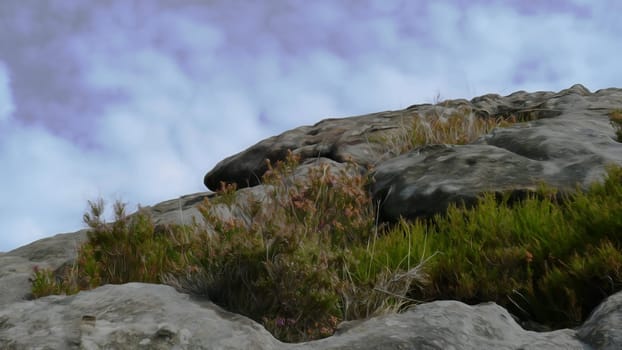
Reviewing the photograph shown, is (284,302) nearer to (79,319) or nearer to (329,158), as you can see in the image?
(79,319)

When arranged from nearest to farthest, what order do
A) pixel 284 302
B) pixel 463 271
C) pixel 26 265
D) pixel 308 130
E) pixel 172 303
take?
pixel 172 303 → pixel 284 302 → pixel 463 271 → pixel 26 265 → pixel 308 130

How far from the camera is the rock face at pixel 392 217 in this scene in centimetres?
323

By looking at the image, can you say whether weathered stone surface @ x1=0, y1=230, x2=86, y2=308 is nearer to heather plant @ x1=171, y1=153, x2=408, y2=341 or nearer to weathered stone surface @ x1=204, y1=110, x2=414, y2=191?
weathered stone surface @ x1=204, y1=110, x2=414, y2=191

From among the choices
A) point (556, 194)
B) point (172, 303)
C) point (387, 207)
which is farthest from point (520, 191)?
point (172, 303)

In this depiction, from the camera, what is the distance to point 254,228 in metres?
4.43

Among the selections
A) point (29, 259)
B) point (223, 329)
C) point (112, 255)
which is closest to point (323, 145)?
point (29, 259)

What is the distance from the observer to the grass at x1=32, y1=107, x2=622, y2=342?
4.26 meters

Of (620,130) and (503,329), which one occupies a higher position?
(620,130)

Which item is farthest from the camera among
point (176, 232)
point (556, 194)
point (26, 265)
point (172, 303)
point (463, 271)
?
point (26, 265)

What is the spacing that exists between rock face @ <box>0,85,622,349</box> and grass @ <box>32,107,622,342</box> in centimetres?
46

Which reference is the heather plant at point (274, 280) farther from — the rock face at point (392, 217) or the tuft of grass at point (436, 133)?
the tuft of grass at point (436, 133)

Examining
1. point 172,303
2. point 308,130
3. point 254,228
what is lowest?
point 172,303

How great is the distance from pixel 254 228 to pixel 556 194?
3.37m

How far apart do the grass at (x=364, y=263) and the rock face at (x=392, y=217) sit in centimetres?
46
